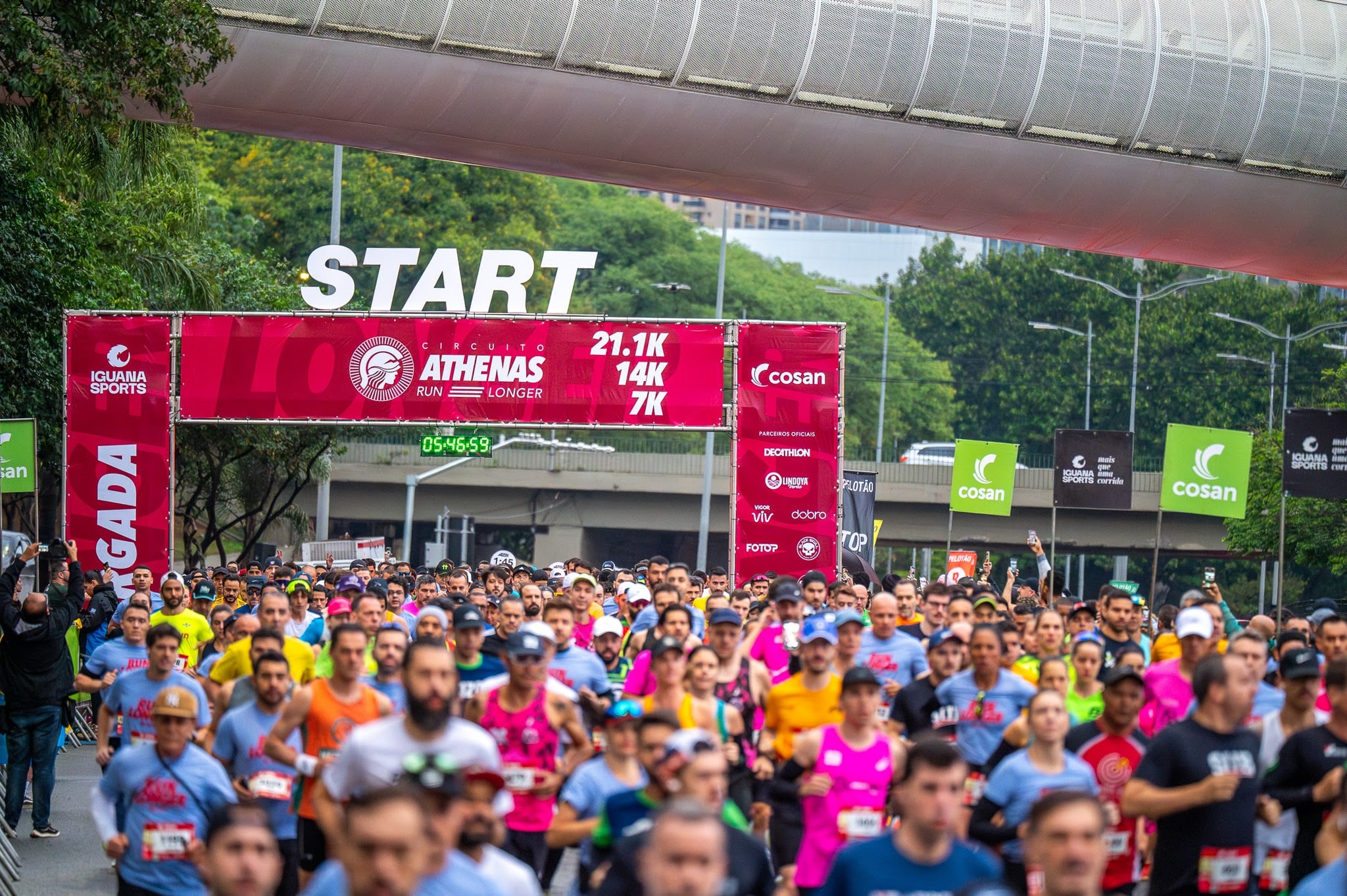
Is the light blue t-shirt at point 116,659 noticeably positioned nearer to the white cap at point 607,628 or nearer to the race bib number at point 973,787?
the white cap at point 607,628

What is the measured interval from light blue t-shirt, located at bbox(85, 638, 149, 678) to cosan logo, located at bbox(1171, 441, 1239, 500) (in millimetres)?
13299

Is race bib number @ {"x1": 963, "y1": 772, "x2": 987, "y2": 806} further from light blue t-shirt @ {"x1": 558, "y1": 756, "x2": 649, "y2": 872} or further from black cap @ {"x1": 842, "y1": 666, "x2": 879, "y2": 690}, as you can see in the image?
light blue t-shirt @ {"x1": 558, "y1": 756, "x2": 649, "y2": 872}

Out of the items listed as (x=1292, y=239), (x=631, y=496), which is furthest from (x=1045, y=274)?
(x=1292, y=239)

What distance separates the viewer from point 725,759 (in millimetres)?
8461

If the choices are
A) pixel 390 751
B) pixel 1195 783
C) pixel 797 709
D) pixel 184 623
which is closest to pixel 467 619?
pixel 797 709

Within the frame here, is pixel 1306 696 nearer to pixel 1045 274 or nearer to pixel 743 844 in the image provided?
pixel 743 844

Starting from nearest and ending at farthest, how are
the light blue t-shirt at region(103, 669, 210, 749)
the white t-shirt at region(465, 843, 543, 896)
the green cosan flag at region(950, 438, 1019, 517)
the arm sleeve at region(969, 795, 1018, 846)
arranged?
the white t-shirt at region(465, 843, 543, 896), the arm sleeve at region(969, 795, 1018, 846), the light blue t-shirt at region(103, 669, 210, 749), the green cosan flag at region(950, 438, 1019, 517)

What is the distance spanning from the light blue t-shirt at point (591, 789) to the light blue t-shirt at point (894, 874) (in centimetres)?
182

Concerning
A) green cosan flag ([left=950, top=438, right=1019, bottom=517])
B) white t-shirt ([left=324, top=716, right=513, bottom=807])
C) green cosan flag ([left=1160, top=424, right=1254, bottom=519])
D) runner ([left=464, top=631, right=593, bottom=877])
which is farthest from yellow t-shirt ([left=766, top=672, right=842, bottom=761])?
green cosan flag ([left=950, top=438, right=1019, bottom=517])

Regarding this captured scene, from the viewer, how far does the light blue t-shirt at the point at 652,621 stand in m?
13.4

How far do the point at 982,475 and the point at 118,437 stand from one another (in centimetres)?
1229

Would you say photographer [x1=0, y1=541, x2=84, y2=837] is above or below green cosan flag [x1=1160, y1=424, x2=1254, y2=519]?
below

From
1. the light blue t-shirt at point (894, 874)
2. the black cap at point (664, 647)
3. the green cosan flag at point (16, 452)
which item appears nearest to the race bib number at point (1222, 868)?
the light blue t-shirt at point (894, 874)

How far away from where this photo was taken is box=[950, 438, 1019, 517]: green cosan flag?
2688 cm
